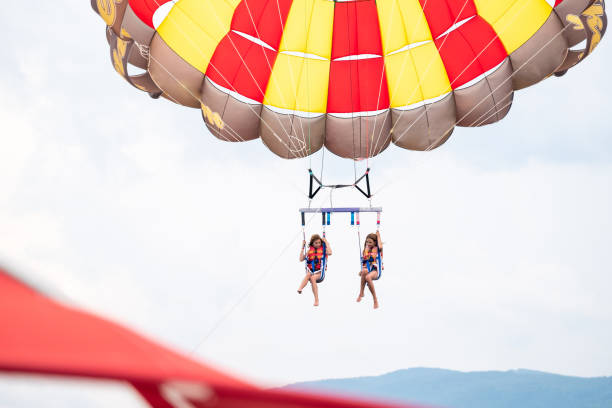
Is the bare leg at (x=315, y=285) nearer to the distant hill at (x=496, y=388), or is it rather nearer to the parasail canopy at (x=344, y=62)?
the parasail canopy at (x=344, y=62)

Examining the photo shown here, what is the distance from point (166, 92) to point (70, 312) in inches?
250

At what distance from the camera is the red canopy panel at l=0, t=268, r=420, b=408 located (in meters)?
1.10

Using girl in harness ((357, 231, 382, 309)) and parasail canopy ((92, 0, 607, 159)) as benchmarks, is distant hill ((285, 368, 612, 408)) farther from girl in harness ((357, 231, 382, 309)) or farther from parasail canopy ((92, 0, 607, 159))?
girl in harness ((357, 231, 382, 309))

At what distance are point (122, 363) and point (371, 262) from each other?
18.5 feet

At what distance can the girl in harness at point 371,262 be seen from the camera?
6.66 meters

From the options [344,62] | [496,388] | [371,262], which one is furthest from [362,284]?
[496,388]

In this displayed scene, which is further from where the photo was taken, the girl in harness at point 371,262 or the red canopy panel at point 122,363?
the girl in harness at point 371,262

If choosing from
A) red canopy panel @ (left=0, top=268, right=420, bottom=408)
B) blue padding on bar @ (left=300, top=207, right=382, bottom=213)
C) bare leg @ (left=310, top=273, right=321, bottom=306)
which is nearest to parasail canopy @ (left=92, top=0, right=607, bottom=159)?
blue padding on bar @ (left=300, top=207, right=382, bottom=213)

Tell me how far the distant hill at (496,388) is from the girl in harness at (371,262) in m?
29.0

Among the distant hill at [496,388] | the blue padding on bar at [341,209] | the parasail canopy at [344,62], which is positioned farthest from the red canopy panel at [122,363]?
the distant hill at [496,388]

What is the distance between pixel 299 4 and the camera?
7.40m

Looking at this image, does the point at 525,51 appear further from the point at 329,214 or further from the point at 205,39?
the point at 205,39

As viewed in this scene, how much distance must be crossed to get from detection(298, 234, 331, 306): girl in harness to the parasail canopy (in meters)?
1.39

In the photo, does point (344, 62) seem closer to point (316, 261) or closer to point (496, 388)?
point (316, 261)
